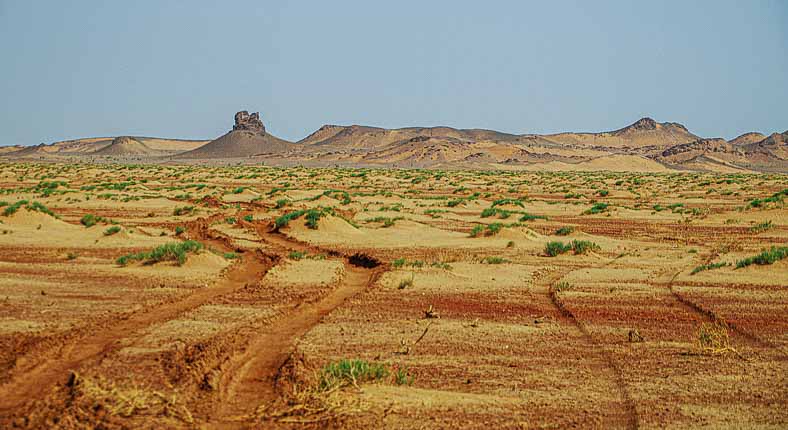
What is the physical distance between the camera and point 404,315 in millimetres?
12289

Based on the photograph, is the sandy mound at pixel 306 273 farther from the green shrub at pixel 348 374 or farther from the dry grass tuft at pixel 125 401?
the dry grass tuft at pixel 125 401

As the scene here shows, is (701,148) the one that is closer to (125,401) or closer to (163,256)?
(163,256)

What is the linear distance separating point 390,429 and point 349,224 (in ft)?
62.8

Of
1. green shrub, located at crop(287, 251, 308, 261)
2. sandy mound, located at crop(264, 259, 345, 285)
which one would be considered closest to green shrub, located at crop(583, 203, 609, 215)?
green shrub, located at crop(287, 251, 308, 261)

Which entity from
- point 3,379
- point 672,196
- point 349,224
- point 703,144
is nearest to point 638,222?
point 349,224

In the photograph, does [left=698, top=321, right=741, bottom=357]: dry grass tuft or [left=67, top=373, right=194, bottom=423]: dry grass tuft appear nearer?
[left=67, top=373, right=194, bottom=423]: dry grass tuft

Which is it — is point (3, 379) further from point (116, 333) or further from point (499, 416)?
point (499, 416)

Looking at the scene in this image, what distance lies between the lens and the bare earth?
24.4ft

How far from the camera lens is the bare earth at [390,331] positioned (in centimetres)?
745

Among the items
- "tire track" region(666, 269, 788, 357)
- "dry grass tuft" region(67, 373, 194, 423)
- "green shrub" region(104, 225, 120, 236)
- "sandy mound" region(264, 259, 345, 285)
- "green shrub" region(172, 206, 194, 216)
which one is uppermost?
"green shrub" region(104, 225, 120, 236)

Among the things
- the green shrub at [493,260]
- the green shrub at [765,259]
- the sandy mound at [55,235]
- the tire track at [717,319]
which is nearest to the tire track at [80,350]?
the green shrub at [493,260]

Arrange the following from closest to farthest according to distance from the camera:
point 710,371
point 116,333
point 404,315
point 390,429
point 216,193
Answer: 1. point 390,429
2. point 710,371
3. point 116,333
4. point 404,315
5. point 216,193

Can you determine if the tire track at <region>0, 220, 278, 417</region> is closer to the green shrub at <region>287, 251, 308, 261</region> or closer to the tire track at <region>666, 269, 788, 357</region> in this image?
the green shrub at <region>287, 251, 308, 261</region>

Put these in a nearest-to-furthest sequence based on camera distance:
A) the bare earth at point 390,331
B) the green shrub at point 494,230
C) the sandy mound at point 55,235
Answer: the bare earth at point 390,331, the sandy mound at point 55,235, the green shrub at point 494,230
